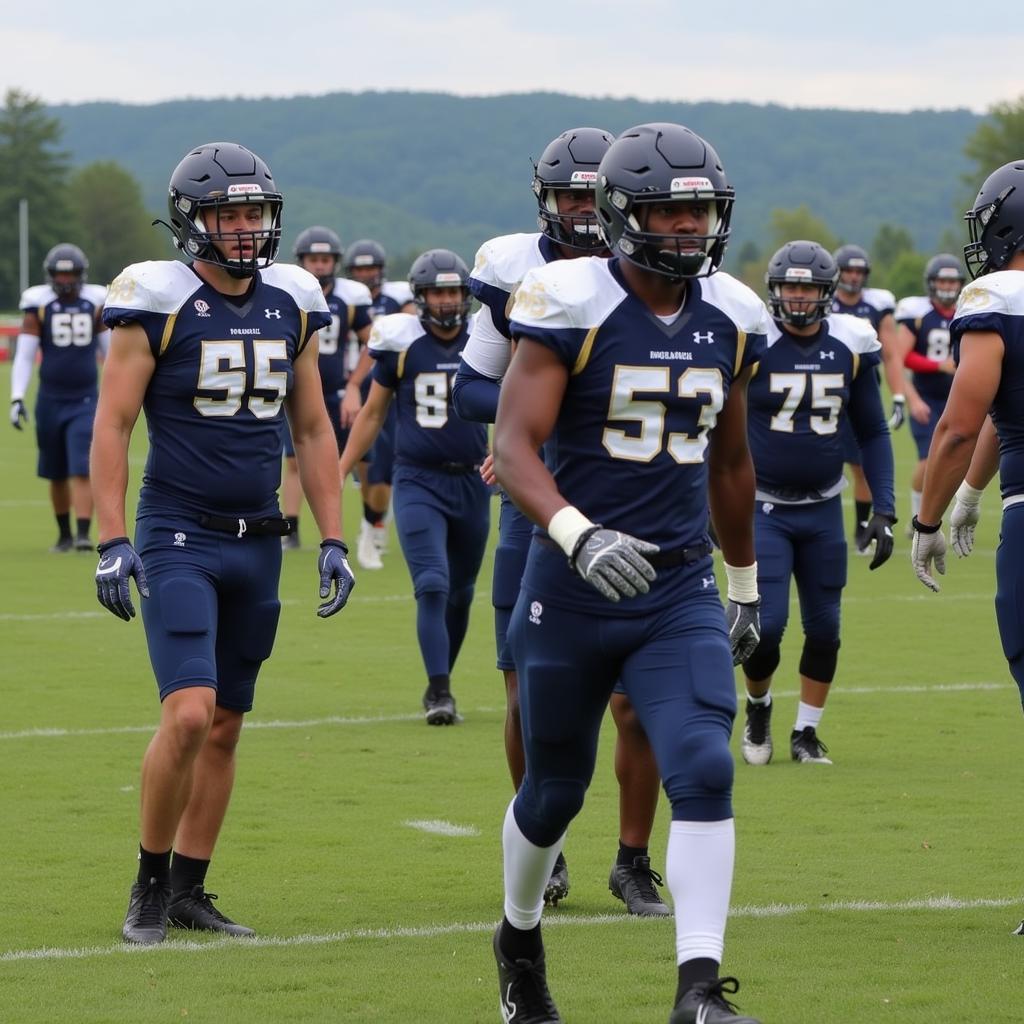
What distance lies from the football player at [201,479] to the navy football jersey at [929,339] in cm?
1030

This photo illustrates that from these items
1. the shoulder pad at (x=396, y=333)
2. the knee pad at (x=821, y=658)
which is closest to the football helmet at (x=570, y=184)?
the knee pad at (x=821, y=658)

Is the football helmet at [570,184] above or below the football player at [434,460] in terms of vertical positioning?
above

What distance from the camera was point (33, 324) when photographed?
46.1 ft

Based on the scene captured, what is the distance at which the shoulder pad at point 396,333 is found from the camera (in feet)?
29.5

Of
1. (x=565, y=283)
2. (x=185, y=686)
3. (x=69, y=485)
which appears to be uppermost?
(x=565, y=283)

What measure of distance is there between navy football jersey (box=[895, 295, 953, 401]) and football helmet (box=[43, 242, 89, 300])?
6038 mm

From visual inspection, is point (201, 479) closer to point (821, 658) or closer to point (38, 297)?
point (821, 658)

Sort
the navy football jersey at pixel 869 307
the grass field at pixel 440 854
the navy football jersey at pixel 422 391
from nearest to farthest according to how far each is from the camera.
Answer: the grass field at pixel 440 854 < the navy football jersey at pixel 422 391 < the navy football jersey at pixel 869 307

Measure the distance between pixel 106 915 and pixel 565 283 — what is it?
226cm

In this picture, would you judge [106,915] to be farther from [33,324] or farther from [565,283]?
[33,324]

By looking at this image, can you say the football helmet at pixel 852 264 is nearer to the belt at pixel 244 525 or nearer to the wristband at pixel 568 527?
the belt at pixel 244 525

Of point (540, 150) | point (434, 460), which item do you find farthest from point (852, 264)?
point (540, 150)

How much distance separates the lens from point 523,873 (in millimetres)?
4195

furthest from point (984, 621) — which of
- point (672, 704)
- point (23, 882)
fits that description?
point (672, 704)
